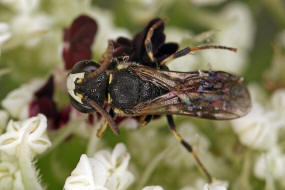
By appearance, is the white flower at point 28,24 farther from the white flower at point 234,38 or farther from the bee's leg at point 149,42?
the white flower at point 234,38

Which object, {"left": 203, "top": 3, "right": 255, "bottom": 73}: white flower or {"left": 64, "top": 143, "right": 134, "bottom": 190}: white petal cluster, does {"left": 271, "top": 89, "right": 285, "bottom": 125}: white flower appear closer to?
{"left": 203, "top": 3, "right": 255, "bottom": 73}: white flower

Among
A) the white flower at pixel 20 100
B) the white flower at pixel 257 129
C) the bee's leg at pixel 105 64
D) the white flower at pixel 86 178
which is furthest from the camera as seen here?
the white flower at pixel 257 129

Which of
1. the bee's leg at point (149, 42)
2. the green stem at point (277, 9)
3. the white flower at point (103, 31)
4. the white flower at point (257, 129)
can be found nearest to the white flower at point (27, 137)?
the bee's leg at point (149, 42)

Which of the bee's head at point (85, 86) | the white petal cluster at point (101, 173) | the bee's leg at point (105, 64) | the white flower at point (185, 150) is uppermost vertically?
the bee's leg at point (105, 64)

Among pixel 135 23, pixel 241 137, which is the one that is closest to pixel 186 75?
pixel 241 137

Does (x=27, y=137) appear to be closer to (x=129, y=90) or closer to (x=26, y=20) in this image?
(x=129, y=90)

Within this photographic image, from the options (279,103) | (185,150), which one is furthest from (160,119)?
(279,103)

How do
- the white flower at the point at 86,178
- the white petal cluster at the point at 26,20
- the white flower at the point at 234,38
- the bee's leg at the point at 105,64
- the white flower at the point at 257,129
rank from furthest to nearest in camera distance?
the white flower at the point at 234,38 < the white petal cluster at the point at 26,20 < the white flower at the point at 257,129 < the bee's leg at the point at 105,64 < the white flower at the point at 86,178
